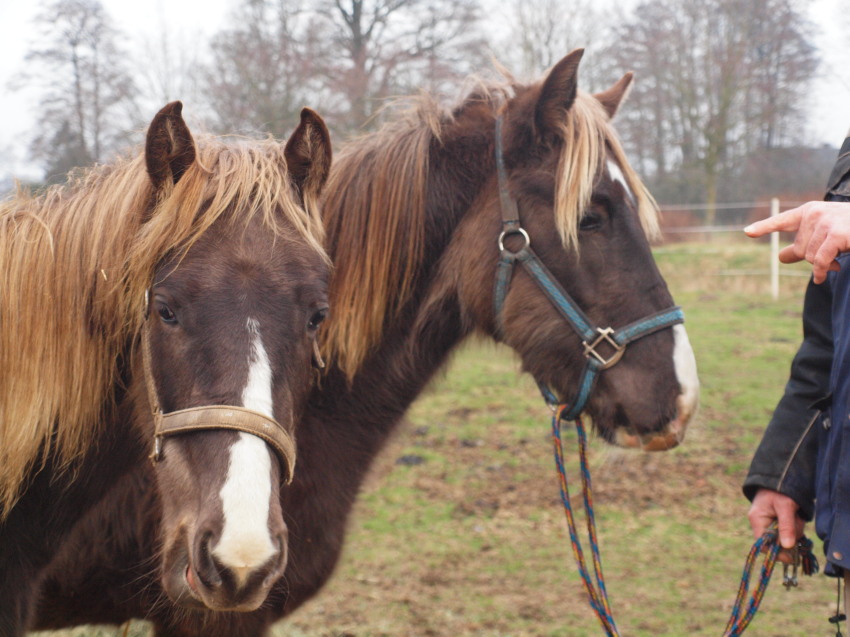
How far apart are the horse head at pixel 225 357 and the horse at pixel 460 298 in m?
0.78

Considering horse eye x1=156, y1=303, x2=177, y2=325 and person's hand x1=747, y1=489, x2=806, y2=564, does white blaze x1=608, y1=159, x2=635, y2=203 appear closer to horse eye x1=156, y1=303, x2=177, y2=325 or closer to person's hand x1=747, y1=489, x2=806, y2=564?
person's hand x1=747, y1=489, x2=806, y2=564

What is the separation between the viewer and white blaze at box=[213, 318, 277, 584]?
1575mm

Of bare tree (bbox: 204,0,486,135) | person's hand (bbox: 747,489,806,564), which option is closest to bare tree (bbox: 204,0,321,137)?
bare tree (bbox: 204,0,486,135)

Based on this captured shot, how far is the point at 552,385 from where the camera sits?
299 centimetres

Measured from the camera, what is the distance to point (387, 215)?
2.95m

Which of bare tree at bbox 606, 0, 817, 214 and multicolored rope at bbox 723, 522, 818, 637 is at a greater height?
bare tree at bbox 606, 0, 817, 214

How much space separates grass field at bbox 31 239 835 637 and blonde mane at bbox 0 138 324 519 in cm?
141

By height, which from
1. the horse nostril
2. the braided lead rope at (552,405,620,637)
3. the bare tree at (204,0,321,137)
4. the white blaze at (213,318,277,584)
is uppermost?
the bare tree at (204,0,321,137)

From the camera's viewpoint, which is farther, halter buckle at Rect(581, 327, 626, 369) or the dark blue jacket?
halter buckle at Rect(581, 327, 626, 369)

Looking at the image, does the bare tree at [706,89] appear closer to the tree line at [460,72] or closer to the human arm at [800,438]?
the tree line at [460,72]

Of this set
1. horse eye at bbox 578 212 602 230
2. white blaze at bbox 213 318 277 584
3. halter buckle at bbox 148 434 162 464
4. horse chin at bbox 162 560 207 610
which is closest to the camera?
white blaze at bbox 213 318 277 584

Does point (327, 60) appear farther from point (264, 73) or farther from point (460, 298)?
point (460, 298)

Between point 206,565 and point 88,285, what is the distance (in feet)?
3.05

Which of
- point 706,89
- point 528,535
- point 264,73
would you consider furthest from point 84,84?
point 706,89
